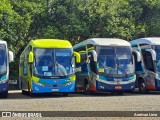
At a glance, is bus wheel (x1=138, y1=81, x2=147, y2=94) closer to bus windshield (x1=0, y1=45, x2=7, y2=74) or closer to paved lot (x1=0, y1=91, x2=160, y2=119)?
paved lot (x1=0, y1=91, x2=160, y2=119)

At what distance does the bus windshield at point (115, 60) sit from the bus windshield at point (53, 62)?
1785 millimetres

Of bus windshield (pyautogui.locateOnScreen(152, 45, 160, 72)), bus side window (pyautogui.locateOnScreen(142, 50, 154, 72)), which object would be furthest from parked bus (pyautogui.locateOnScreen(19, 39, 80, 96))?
bus windshield (pyautogui.locateOnScreen(152, 45, 160, 72))

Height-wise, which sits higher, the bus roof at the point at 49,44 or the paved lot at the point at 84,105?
the bus roof at the point at 49,44

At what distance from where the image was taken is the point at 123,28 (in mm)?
39094

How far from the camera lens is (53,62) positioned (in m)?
22.2

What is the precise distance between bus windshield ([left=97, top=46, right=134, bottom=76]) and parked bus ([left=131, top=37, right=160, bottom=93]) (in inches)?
50.3

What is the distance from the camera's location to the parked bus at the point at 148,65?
2384cm

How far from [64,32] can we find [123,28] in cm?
535

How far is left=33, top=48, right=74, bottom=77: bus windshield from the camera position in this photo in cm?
2202

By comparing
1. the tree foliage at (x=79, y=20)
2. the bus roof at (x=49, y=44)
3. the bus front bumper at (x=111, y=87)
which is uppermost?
the tree foliage at (x=79, y=20)

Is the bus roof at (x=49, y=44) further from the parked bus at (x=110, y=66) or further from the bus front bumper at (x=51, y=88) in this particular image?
the bus front bumper at (x=51, y=88)

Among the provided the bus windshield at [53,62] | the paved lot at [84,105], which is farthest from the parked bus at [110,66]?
the paved lot at [84,105]

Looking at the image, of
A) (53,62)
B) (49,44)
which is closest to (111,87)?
(53,62)

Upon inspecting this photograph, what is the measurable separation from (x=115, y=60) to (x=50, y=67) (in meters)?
3.62
